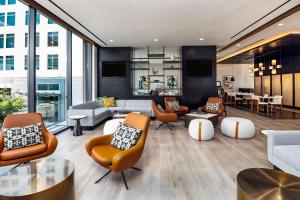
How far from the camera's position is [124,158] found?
2.47 meters

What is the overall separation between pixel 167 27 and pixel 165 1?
174cm

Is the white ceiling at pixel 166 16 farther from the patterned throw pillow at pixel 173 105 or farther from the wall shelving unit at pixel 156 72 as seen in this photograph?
the patterned throw pillow at pixel 173 105

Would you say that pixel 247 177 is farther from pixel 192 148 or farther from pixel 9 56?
pixel 9 56

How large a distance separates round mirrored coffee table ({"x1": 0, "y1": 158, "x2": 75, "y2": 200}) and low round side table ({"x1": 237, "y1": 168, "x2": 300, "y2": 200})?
1.76 metres

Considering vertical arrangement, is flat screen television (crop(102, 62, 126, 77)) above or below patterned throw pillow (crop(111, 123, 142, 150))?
above

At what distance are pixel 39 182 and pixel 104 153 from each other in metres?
0.95

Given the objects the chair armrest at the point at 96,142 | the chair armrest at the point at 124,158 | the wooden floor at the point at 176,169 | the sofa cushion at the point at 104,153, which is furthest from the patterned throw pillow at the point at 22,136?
the chair armrest at the point at 124,158

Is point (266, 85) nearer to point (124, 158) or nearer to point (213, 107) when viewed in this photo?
point (213, 107)

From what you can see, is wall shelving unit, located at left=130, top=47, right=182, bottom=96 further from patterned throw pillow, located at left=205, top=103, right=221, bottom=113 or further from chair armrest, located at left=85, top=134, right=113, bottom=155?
chair armrest, located at left=85, top=134, right=113, bottom=155

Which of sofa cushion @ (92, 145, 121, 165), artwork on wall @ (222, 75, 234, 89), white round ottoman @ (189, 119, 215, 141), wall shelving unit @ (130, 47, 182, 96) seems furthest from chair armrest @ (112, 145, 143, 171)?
artwork on wall @ (222, 75, 234, 89)

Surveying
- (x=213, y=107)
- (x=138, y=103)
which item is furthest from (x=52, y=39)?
(x=213, y=107)

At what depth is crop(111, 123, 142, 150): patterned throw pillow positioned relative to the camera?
290cm

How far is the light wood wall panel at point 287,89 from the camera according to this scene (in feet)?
35.7

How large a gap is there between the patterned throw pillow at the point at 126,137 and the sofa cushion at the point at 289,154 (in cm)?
216
